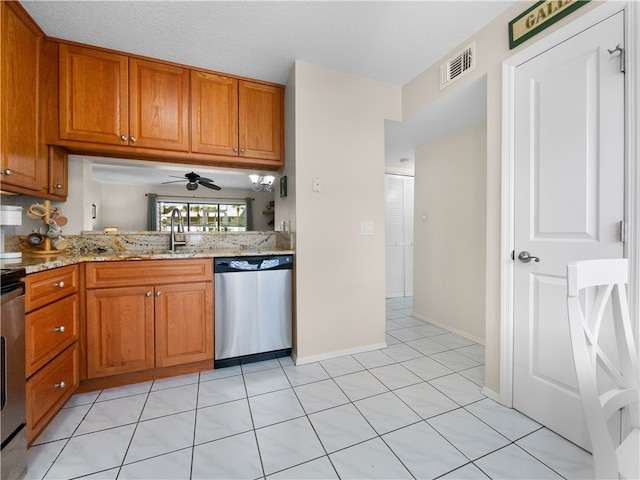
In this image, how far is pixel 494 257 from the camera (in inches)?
70.4

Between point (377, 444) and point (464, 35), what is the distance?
8.57 feet

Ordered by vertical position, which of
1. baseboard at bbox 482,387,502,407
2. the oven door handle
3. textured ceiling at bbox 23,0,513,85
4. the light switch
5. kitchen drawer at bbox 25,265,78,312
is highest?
textured ceiling at bbox 23,0,513,85

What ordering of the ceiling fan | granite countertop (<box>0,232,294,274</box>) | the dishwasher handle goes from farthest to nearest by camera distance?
the ceiling fan < the dishwasher handle < granite countertop (<box>0,232,294,274</box>)

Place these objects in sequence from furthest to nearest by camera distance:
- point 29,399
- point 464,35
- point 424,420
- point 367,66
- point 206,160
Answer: point 206,160 < point 367,66 < point 464,35 < point 424,420 < point 29,399

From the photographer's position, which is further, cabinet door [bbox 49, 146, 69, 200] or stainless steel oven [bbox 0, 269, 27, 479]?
cabinet door [bbox 49, 146, 69, 200]

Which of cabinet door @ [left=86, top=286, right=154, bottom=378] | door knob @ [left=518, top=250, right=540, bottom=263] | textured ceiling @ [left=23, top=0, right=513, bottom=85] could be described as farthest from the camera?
cabinet door @ [left=86, top=286, right=154, bottom=378]

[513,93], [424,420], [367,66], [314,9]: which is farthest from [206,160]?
[424,420]

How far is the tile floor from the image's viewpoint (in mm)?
1239

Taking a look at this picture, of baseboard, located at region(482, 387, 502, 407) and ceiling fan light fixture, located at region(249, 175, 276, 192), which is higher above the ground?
ceiling fan light fixture, located at region(249, 175, 276, 192)

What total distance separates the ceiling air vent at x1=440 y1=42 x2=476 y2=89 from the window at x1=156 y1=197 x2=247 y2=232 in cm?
206

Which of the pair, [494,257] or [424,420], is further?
[494,257]

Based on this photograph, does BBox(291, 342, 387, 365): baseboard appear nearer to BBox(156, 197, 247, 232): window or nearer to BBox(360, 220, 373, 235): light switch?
BBox(360, 220, 373, 235): light switch

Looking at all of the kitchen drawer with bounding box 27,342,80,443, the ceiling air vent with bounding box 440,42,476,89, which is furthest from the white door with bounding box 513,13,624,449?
the kitchen drawer with bounding box 27,342,80,443

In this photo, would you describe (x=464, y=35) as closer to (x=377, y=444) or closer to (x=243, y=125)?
(x=243, y=125)
